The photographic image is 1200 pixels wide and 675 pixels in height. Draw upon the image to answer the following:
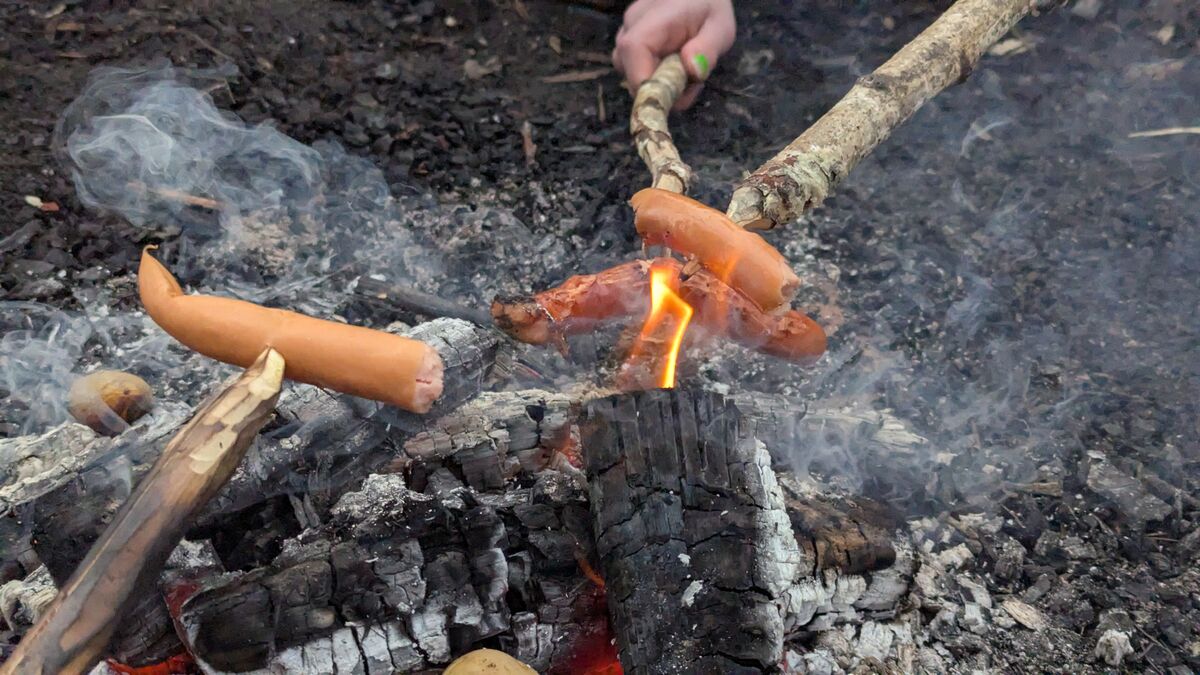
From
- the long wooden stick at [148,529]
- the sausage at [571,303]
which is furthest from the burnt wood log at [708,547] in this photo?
the long wooden stick at [148,529]

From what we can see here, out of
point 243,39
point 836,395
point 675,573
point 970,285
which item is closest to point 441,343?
point 675,573

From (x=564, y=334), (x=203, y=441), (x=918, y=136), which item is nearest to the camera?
(x=203, y=441)

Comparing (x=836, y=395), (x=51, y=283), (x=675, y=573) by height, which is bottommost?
(x=836, y=395)

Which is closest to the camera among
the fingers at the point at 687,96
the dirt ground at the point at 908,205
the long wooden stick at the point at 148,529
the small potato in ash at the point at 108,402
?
the long wooden stick at the point at 148,529

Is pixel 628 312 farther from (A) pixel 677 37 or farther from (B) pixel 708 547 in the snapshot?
(A) pixel 677 37

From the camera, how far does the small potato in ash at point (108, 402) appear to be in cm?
263

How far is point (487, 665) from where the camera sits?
77.3 inches

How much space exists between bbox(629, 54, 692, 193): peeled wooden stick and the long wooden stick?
A: 172cm

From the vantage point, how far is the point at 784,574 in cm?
226

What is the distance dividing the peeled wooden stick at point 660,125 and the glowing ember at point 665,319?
19.3 inches

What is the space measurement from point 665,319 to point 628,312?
17cm

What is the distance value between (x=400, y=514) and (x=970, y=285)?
2.64 meters

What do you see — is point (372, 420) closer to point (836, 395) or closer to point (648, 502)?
point (648, 502)

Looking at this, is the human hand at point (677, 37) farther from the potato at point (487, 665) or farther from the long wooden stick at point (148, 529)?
the potato at point (487, 665)
